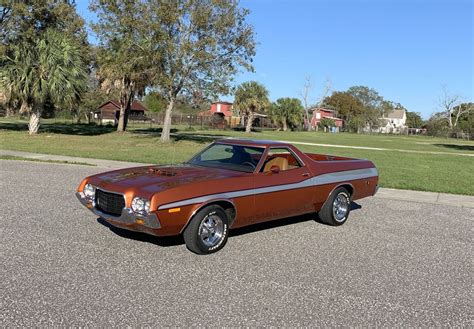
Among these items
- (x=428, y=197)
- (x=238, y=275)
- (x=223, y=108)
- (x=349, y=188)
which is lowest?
(x=238, y=275)

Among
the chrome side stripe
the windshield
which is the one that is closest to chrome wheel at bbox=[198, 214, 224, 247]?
the chrome side stripe

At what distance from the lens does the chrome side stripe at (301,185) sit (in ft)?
17.5

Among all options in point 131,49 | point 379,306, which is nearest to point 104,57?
point 131,49

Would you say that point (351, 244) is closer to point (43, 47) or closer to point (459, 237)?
point (459, 237)

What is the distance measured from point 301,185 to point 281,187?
467mm

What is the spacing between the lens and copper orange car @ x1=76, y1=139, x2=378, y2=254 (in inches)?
206

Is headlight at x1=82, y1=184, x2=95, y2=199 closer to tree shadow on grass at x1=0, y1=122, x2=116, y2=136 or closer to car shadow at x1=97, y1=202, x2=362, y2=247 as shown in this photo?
car shadow at x1=97, y1=202, x2=362, y2=247

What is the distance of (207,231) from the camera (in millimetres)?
5605

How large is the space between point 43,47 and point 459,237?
27.1m

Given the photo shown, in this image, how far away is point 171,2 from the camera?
24.3 m

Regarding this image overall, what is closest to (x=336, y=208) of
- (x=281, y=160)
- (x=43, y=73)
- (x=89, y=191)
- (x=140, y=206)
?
(x=281, y=160)

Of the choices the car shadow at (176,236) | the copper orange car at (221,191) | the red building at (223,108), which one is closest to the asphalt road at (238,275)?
the car shadow at (176,236)

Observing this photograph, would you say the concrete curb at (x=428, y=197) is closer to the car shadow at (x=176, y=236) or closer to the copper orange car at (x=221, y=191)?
the copper orange car at (x=221, y=191)

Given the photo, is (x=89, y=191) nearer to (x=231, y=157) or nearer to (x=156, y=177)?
(x=156, y=177)
